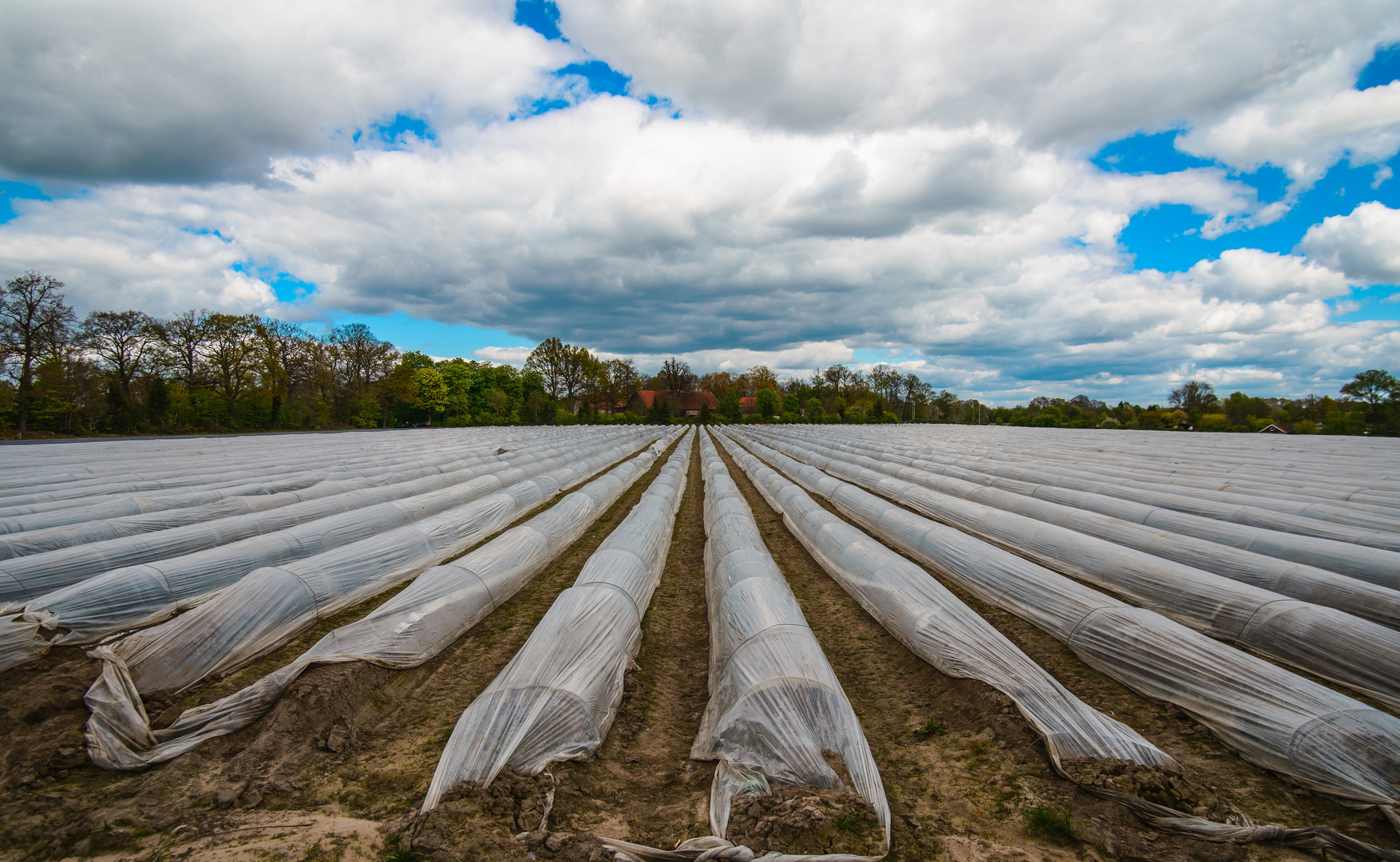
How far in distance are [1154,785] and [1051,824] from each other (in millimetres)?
675

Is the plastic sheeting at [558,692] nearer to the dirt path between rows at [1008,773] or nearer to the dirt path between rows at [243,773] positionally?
the dirt path between rows at [243,773]

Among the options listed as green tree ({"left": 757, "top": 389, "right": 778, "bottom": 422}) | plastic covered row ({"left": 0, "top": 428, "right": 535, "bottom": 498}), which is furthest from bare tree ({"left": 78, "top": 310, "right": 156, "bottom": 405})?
green tree ({"left": 757, "top": 389, "right": 778, "bottom": 422})

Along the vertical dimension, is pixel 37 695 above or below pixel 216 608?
below

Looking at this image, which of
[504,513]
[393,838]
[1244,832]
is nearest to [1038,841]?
[1244,832]

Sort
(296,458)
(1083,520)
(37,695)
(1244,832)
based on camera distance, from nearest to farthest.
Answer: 1. (1244,832)
2. (37,695)
3. (1083,520)
4. (296,458)

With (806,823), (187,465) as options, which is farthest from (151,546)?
(187,465)

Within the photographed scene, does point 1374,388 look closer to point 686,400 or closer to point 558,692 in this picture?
point 558,692

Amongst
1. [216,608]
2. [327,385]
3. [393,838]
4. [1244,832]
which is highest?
[327,385]

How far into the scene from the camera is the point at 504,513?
966cm

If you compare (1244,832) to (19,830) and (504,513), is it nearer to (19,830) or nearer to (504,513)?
(19,830)

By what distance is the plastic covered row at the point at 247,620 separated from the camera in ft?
11.8

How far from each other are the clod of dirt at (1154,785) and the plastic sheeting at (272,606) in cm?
656

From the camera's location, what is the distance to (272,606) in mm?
4863

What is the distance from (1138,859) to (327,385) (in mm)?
66012
